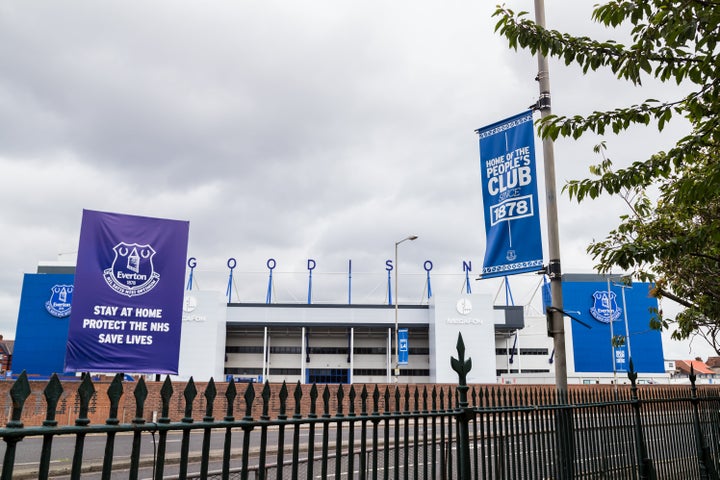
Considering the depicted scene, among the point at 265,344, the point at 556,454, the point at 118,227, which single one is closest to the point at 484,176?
the point at 556,454

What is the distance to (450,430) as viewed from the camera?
4.77 m

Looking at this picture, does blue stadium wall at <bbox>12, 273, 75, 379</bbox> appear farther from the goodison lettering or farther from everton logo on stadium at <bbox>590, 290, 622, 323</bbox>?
everton logo on stadium at <bbox>590, 290, 622, 323</bbox>

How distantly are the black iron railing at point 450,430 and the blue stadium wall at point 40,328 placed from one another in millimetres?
53934

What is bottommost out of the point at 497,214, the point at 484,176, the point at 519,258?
the point at 519,258

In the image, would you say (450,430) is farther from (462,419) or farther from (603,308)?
(603,308)

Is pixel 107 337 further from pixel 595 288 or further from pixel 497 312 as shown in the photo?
pixel 595 288

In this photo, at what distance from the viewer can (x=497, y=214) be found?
912 cm

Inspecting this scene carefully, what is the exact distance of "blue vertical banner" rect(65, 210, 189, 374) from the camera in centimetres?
2255

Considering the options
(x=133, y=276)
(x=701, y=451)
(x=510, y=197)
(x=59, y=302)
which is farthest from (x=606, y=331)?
(x=510, y=197)

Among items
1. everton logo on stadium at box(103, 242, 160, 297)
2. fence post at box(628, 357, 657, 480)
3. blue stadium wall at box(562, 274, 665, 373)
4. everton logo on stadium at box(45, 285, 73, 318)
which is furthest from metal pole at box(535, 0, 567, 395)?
everton logo on stadium at box(45, 285, 73, 318)

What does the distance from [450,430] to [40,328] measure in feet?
216

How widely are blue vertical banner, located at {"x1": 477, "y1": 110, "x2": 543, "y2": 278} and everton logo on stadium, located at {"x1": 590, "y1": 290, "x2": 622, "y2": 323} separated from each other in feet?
199

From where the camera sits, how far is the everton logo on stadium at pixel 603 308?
63.4m

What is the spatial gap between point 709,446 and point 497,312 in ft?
165
